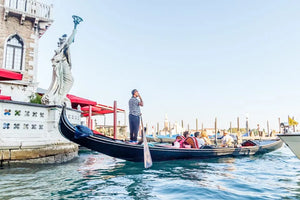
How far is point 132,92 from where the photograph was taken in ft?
21.2

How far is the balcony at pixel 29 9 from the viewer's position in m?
10.8

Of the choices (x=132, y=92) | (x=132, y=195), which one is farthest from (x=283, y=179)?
(x=132, y=92)

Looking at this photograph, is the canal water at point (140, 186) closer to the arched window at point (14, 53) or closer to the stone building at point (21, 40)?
the stone building at point (21, 40)

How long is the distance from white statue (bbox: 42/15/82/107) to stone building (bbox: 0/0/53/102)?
4.15 metres

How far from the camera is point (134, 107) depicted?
6.26 metres

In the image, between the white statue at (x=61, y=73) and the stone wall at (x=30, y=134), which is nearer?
the stone wall at (x=30, y=134)

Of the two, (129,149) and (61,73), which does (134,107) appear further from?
(61,73)

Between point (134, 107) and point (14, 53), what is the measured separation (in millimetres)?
8435

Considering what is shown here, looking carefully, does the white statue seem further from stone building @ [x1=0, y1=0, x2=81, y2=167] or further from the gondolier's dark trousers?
the gondolier's dark trousers

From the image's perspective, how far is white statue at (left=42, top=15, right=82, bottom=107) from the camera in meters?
7.01

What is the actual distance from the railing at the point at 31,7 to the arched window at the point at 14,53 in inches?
52.2

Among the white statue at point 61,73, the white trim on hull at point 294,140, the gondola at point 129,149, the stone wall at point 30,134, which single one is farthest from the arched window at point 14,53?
the white trim on hull at point 294,140

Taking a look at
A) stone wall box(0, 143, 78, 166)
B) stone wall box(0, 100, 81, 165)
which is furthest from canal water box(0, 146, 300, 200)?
stone wall box(0, 100, 81, 165)

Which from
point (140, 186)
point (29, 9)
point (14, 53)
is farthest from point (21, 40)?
point (140, 186)
